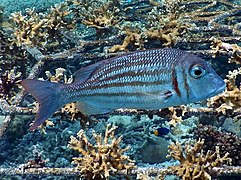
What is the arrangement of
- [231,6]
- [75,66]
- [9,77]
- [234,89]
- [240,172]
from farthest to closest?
[231,6] → [75,66] → [9,77] → [234,89] → [240,172]

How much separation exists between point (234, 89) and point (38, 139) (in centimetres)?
344

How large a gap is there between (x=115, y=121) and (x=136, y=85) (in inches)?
142

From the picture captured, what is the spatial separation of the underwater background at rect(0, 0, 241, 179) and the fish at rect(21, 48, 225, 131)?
3.64 feet

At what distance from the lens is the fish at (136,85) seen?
2.31 metres

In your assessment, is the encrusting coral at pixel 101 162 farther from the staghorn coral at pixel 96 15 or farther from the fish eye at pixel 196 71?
the staghorn coral at pixel 96 15

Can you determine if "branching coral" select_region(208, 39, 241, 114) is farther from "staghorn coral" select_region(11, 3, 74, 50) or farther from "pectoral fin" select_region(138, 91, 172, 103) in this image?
"staghorn coral" select_region(11, 3, 74, 50)

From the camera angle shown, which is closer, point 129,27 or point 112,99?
point 112,99

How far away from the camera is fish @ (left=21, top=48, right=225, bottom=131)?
7.57 ft

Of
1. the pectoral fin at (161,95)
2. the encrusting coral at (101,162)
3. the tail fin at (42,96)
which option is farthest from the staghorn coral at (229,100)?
the tail fin at (42,96)

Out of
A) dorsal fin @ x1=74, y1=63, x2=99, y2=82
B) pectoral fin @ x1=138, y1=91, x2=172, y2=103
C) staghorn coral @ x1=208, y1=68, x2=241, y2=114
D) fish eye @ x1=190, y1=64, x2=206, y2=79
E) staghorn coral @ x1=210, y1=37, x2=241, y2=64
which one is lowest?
staghorn coral @ x1=208, y1=68, x2=241, y2=114

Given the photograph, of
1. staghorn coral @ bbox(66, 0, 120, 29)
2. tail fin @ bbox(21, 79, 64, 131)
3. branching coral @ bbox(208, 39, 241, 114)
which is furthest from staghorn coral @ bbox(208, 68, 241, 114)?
staghorn coral @ bbox(66, 0, 120, 29)

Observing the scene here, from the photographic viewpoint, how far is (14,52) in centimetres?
647

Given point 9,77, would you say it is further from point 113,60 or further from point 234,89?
point 234,89

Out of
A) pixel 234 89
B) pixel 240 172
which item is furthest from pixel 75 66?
pixel 240 172
